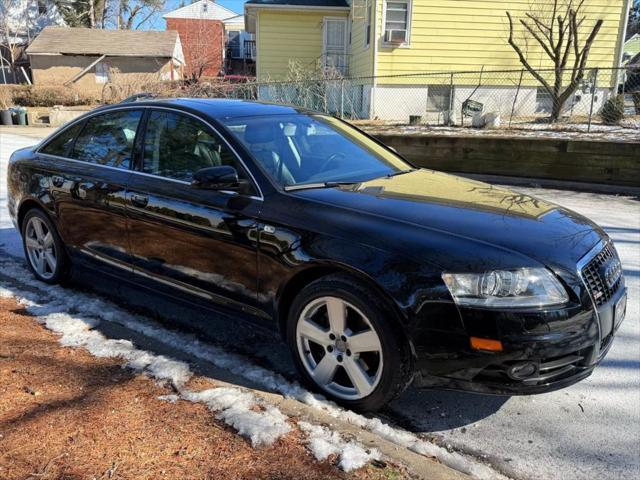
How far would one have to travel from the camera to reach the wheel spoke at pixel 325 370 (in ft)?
10.2

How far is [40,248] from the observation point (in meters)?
5.03

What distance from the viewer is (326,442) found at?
2.58m

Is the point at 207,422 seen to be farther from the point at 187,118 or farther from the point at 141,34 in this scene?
the point at 141,34

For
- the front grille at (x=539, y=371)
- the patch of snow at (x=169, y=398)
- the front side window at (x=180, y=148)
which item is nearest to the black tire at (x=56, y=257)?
the front side window at (x=180, y=148)

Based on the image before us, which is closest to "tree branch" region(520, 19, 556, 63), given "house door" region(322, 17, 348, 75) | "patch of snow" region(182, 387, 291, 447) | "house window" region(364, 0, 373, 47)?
"house window" region(364, 0, 373, 47)

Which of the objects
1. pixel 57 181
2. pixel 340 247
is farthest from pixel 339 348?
pixel 57 181

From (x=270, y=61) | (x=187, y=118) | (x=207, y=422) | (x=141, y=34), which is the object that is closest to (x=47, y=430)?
(x=207, y=422)

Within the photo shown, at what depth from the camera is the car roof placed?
3892 millimetres

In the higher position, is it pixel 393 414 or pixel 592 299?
pixel 592 299

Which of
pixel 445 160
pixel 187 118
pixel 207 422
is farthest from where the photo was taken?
pixel 445 160

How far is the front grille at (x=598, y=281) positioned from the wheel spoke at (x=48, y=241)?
426 cm

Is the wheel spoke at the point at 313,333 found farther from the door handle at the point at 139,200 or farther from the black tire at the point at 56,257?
the black tire at the point at 56,257

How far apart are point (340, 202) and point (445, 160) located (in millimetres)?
8440

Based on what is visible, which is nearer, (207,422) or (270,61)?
(207,422)
